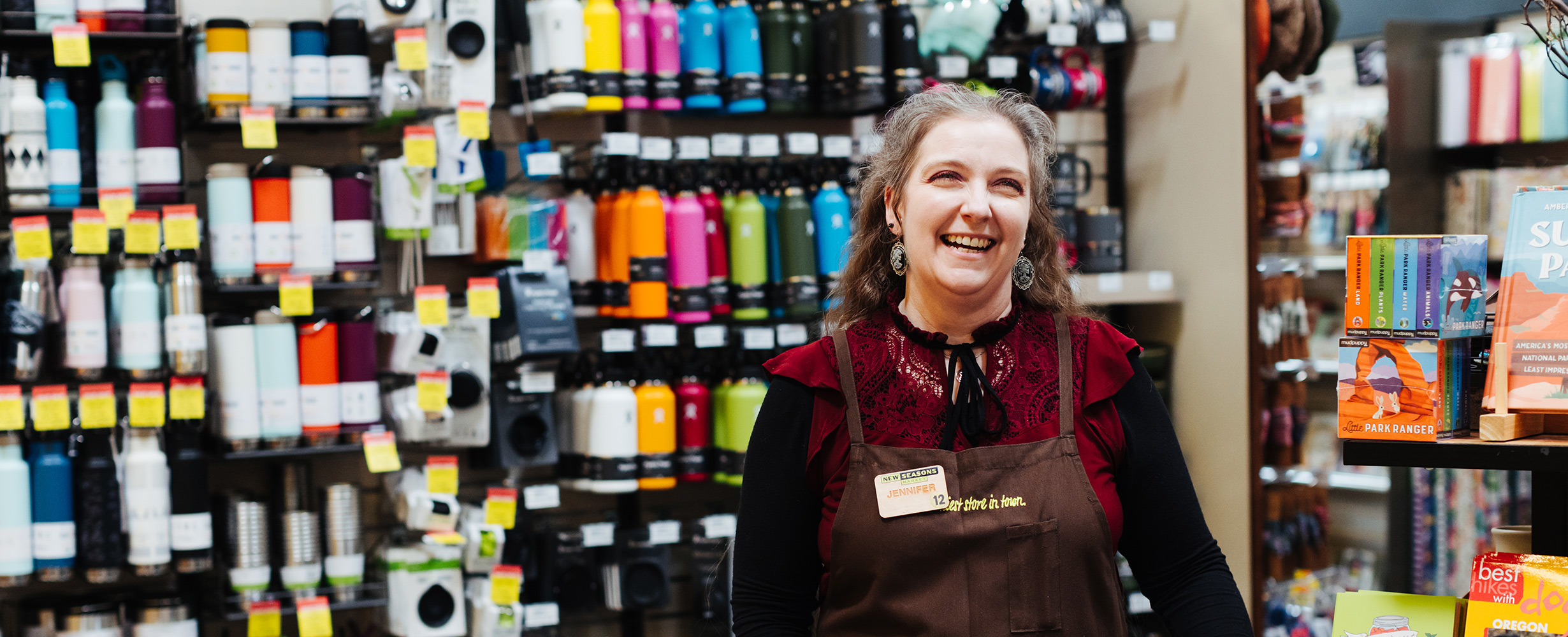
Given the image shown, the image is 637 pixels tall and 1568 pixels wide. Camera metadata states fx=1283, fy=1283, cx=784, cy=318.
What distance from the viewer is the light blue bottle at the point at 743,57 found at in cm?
414

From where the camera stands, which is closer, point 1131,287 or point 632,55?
point 632,55

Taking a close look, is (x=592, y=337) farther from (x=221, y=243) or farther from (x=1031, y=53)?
(x=1031, y=53)

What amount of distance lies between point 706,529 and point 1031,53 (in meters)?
2.09

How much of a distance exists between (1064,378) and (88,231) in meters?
2.77

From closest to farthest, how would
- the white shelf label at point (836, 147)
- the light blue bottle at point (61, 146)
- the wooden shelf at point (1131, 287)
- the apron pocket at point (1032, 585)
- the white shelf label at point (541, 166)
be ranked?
the apron pocket at point (1032, 585) < the light blue bottle at point (61, 146) < the white shelf label at point (541, 166) < the white shelf label at point (836, 147) < the wooden shelf at point (1131, 287)

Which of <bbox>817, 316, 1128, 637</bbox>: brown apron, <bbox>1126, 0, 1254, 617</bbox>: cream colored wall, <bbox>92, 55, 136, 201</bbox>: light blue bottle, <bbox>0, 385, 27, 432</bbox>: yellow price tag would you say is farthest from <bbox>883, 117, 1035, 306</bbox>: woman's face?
<bbox>1126, 0, 1254, 617</bbox>: cream colored wall

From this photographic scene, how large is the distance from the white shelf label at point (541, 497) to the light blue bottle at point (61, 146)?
1510 millimetres

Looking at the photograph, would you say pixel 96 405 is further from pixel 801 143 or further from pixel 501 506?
pixel 801 143

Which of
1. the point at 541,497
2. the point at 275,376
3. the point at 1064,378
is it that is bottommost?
the point at 541,497

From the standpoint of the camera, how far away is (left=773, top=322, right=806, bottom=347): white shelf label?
167 inches

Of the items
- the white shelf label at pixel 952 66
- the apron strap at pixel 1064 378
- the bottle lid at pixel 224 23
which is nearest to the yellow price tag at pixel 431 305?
the bottle lid at pixel 224 23

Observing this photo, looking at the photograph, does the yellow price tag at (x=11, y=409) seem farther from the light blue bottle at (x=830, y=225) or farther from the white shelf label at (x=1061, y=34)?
the white shelf label at (x=1061, y=34)

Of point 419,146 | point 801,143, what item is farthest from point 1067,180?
point 419,146

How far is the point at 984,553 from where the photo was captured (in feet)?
5.70
